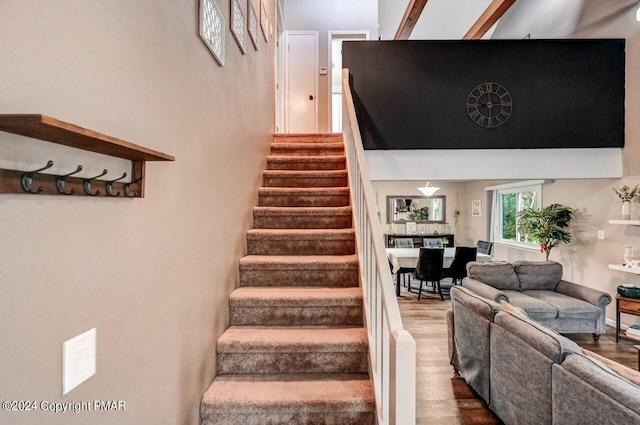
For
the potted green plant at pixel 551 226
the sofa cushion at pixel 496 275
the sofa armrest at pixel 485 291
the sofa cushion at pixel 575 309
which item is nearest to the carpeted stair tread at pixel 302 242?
the sofa armrest at pixel 485 291

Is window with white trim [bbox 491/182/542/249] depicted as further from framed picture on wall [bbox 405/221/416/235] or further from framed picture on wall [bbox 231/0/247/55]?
framed picture on wall [bbox 231/0/247/55]

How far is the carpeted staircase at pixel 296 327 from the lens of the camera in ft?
5.55

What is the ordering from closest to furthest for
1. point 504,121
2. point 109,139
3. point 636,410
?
point 109,139, point 636,410, point 504,121

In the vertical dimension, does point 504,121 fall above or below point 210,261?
above

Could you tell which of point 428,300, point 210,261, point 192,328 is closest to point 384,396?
point 192,328

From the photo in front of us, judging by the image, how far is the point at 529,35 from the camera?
19.5 feet

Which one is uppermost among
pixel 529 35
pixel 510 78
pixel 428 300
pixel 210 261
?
pixel 529 35

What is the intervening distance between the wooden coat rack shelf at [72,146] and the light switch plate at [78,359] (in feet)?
1.26

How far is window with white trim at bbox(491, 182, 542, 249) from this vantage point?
6.58 m

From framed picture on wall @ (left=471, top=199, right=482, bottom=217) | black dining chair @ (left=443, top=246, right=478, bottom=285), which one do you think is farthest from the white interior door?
framed picture on wall @ (left=471, top=199, right=482, bottom=217)

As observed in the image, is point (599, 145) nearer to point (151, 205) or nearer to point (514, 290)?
point (514, 290)

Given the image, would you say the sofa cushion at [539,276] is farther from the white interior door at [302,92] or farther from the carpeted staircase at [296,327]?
the white interior door at [302,92]

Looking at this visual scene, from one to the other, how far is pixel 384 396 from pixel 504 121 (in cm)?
354

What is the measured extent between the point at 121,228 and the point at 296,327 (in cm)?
139
